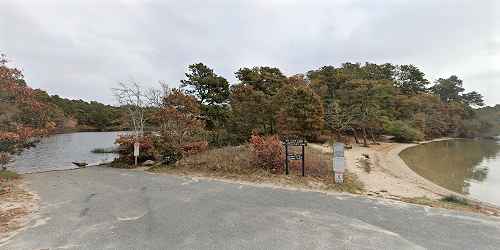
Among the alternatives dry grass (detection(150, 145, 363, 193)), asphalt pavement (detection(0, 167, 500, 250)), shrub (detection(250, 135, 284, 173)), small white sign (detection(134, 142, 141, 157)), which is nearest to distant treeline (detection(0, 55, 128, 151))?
asphalt pavement (detection(0, 167, 500, 250))

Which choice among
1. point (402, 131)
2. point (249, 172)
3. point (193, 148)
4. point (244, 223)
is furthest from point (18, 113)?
point (402, 131)

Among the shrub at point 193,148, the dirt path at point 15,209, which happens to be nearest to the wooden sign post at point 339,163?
the shrub at point 193,148

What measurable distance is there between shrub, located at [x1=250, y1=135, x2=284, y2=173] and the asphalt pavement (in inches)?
96.8

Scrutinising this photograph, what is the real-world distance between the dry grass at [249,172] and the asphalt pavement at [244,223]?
1.20 m

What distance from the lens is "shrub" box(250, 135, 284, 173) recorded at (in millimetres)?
10169

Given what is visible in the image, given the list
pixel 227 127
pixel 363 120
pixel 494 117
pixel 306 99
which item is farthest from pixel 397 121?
pixel 494 117

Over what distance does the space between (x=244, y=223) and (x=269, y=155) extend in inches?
208

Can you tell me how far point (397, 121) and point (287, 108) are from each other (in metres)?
18.8

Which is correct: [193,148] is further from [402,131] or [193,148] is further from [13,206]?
[402,131]

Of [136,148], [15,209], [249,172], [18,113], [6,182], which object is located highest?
[18,113]

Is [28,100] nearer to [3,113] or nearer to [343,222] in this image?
[3,113]

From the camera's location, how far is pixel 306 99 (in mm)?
22297

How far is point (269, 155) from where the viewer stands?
1030 cm

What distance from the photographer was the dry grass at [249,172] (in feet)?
28.4
